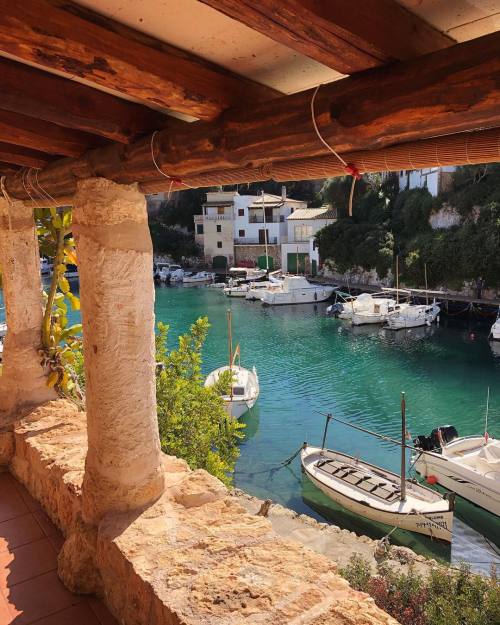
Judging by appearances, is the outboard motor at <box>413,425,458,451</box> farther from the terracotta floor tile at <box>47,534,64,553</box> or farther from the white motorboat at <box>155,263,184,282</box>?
the white motorboat at <box>155,263,184,282</box>

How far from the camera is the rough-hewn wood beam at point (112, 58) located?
1512 mm

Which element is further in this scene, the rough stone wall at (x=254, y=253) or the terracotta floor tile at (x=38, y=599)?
the rough stone wall at (x=254, y=253)

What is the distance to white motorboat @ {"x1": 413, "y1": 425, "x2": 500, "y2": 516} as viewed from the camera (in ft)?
32.0

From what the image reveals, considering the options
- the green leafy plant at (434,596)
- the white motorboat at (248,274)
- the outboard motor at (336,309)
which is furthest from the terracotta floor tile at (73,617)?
the white motorboat at (248,274)

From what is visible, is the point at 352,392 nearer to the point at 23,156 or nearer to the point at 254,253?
the point at 23,156

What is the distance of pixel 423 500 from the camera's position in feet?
31.1

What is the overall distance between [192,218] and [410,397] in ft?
107

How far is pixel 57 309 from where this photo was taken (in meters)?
5.11

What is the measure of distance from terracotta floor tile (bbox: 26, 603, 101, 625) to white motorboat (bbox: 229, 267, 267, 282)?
1278 inches

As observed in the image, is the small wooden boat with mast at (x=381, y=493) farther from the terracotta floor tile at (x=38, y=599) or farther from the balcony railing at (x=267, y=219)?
the balcony railing at (x=267, y=219)

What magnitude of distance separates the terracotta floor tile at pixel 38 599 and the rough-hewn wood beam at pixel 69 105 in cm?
257

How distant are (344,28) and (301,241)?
117 ft

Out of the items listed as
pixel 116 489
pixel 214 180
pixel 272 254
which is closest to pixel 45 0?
pixel 214 180

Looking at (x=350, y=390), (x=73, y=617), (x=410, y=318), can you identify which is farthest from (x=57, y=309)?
(x=410, y=318)
